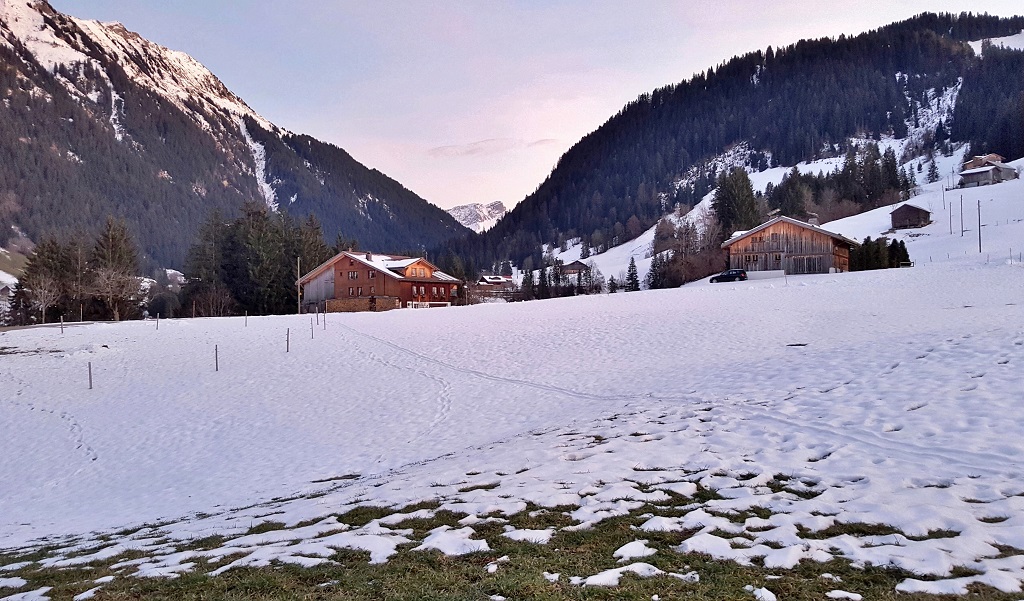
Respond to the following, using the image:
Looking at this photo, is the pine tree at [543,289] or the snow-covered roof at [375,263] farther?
the pine tree at [543,289]

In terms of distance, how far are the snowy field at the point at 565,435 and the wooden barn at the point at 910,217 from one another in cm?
8412

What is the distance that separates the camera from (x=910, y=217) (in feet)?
352

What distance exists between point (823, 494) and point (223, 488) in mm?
12132

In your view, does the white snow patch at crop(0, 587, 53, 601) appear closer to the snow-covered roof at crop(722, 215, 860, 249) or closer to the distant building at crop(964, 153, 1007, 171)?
the snow-covered roof at crop(722, 215, 860, 249)

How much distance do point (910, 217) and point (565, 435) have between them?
120m

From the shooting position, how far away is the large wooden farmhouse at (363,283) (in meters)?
74.1

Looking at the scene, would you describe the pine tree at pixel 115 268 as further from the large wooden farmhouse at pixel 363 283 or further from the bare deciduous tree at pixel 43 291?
the large wooden farmhouse at pixel 363 283

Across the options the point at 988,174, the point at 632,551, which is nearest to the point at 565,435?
the point at 632,551

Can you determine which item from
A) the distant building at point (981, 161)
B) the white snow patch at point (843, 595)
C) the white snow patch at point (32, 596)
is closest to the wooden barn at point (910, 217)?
the distant building at point (981, 161)

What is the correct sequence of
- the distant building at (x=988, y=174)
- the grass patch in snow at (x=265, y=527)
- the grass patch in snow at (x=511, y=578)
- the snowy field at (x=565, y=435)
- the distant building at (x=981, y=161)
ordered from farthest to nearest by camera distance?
the distant building at (x=981, y=161) < the distant building at (x=988, y=174) < the grass patch in snow at (x=265, y=527) < the snowy field at (x=565, y=435) < the grass patch in snow at (x=511, y=578)

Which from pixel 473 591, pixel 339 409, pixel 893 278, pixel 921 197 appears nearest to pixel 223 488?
pixel 339 409

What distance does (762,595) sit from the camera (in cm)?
496

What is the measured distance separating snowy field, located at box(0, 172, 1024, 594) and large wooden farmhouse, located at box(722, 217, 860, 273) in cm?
3242

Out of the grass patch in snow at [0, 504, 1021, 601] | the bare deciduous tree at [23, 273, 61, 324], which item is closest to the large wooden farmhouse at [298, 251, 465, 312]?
the bare deciduous tree at [23, 273, 61, 324]
